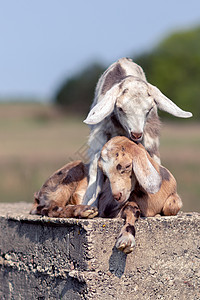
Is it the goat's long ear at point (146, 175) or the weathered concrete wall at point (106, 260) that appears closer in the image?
the goat's long ear at point (146, 175)

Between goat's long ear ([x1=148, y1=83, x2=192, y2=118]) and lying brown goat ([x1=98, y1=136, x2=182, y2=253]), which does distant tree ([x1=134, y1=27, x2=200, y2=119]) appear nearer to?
goat's long ear ([x1=148, y1=83, x2=192, y2=118])

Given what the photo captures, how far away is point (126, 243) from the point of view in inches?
214

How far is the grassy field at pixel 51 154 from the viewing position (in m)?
18.2

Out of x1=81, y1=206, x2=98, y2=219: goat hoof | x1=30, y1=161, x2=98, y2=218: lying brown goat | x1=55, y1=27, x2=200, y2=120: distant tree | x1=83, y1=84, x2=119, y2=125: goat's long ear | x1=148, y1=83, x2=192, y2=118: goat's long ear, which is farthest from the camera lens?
x1=55, y1=27, x2=200, y2=120: distant tree

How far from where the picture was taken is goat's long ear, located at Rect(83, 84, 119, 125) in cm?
629

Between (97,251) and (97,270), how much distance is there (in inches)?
6.7

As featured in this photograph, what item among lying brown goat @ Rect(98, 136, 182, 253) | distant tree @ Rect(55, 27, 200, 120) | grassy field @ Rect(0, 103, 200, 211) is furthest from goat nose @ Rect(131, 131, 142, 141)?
distant tree @ Rect(55, 27, 200, 120)

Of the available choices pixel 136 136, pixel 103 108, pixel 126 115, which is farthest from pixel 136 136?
pixel 103 108

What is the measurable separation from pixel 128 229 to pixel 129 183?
39 centimetres

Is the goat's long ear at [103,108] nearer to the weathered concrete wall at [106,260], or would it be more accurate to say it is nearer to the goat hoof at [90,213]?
the goat hoof at [90,213]

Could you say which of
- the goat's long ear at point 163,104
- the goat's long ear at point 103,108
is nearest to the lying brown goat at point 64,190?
the goat's long ear at point 103,108

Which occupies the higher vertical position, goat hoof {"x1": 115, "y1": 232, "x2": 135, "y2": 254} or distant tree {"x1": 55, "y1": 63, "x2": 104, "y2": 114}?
goat hoof {"x1": 115, "y1": 232, "x2": 135, "y2": 254}

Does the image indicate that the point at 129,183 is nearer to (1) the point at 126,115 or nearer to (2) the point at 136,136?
(2) the point at 136,136

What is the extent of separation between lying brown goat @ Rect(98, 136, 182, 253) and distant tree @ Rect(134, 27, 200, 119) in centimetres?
3939
